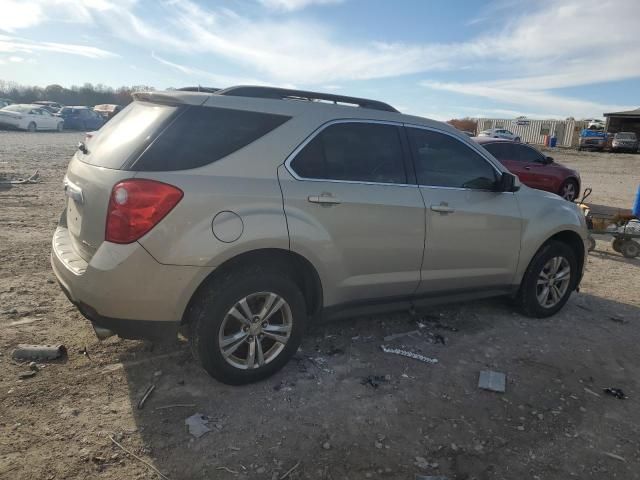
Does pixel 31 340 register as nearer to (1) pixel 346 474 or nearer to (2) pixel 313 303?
(2) pixel 313 303

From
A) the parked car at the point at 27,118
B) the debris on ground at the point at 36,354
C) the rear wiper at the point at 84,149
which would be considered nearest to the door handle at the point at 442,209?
the rear wiper at the point at 84,149

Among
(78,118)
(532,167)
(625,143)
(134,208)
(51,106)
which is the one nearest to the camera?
(134,208)

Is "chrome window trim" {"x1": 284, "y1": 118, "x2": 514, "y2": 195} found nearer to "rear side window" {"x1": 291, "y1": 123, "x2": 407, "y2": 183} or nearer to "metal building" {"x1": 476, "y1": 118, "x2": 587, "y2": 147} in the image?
"rear side window" {"x1": 291, "y1": 123, "x2": 407, "y2": 183}

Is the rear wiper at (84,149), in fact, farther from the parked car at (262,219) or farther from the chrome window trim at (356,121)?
the chrome window trim at (356,121)

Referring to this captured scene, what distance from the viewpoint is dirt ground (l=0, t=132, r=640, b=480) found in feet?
8.64

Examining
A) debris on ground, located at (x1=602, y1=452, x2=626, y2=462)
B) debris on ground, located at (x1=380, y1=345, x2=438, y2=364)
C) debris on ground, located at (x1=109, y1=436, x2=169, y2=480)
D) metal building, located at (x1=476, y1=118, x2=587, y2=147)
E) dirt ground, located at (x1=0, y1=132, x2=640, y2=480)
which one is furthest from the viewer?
metal building, located at (x1=476, y1=118, x2=587, y2=147)

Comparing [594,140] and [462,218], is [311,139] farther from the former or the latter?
[594,140]

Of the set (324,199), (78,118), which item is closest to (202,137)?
(324,199)

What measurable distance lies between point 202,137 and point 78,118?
114ft

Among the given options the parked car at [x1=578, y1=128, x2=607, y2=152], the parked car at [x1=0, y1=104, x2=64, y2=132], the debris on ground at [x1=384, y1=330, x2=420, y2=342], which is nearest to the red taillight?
the debris on ground at [x1=384, y1=330, x2=420, y2=342]

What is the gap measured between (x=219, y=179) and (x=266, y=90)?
0.86m

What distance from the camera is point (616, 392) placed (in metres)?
3.57

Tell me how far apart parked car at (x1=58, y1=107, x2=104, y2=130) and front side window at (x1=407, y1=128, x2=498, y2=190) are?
111ft

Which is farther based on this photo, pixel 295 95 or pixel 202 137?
pixel 295 95
